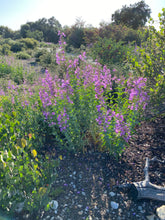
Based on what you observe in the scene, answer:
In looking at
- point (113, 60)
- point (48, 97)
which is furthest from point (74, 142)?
point (113, 60)

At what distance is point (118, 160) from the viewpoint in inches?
126

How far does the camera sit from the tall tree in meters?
22.7

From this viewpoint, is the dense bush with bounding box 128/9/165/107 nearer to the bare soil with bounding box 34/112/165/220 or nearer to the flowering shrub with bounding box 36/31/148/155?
the flowering shrub with bounding box 36/31/148/155

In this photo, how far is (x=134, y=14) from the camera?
74.4 ft

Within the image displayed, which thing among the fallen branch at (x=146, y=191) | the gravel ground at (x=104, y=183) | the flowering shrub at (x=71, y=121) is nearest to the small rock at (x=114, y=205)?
the gravel ground at (x=104, y=183)

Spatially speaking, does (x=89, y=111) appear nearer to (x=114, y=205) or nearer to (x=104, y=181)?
(x=104, y=181)

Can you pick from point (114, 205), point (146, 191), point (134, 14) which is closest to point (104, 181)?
point (114, 205)

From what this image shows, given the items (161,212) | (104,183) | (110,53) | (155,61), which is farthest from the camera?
(110,53)

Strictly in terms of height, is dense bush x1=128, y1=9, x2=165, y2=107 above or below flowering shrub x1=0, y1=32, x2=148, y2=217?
above

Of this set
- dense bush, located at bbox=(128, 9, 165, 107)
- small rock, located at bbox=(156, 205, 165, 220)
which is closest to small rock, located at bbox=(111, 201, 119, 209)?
small rock, located at bbox=(156, 205, 165, 220)

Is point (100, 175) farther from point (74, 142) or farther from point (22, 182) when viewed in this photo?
point (22, 182)

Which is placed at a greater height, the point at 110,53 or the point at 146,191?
the point at 110,53

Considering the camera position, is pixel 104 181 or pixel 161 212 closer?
pixel 161 212

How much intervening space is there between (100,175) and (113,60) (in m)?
6.68
